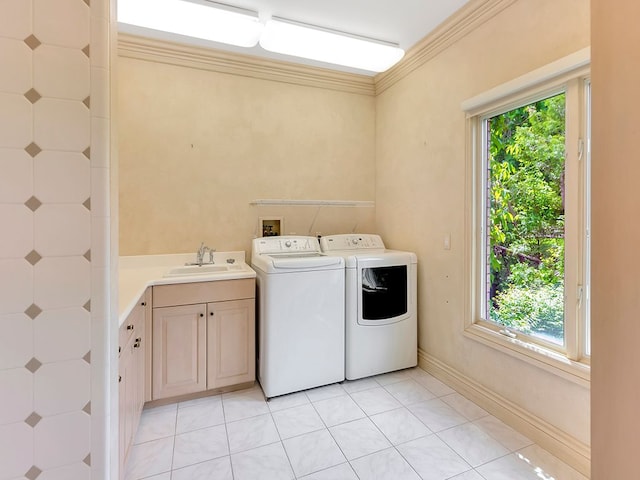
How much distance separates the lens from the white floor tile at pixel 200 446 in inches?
67.8

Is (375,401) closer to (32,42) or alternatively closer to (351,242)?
(351,242)

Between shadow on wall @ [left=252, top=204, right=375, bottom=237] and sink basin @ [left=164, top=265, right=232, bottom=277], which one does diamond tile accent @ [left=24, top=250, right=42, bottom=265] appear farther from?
shadow on wall @ [left=252, top=204, right=375, bottom=237]

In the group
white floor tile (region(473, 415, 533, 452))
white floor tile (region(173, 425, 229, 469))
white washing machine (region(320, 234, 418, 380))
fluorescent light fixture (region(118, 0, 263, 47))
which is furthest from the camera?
white washing machine (region(320, 234, 418, 380))

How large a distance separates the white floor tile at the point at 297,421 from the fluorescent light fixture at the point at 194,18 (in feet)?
8.63

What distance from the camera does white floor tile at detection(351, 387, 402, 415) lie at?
2193 millimetres

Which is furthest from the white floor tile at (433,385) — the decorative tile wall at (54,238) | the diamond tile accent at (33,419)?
the diamond tile accent at (33,419)

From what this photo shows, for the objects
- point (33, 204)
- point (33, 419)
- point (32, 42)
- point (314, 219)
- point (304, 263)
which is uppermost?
point (32, 42)

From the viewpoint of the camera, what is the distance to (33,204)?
76cm

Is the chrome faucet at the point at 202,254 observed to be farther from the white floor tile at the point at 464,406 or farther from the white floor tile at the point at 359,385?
the white floor tile at the point at 464,406

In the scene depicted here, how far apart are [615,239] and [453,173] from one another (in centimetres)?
196

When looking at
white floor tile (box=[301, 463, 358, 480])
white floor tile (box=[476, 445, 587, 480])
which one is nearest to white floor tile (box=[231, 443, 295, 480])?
white floor tile (box=[301, 463, 358, 480])

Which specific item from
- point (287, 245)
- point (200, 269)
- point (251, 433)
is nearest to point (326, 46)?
point (287, 245)

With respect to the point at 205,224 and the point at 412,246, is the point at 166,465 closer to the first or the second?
the point at 205,224

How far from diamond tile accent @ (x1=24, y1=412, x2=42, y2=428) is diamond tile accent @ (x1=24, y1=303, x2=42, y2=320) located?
0.78ft
